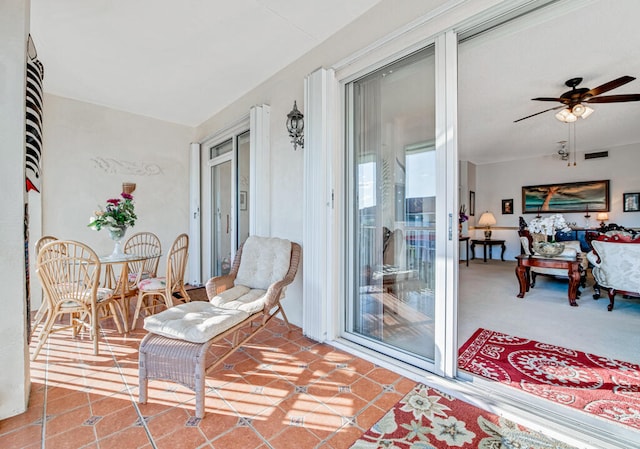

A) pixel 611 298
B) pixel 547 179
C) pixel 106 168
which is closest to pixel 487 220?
A: pixel 547 179

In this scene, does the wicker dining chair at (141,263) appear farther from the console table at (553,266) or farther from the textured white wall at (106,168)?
the console table at (553,266)

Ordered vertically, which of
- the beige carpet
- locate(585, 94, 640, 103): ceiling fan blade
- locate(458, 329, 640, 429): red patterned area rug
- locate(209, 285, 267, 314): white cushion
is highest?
locate(585, 94, 640, 103): ceiling fan blade

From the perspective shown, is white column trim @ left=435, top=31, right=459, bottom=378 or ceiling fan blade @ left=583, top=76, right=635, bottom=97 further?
ceiling fan blade @ left=583, top=76, right=635, bottom=97

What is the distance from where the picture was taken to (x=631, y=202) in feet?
19.8

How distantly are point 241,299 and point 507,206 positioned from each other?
25.4ft

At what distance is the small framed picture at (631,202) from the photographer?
5961 millimetres

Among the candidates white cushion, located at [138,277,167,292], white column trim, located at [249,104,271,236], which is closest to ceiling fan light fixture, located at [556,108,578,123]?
white column trim, located at [249,104,271,236]

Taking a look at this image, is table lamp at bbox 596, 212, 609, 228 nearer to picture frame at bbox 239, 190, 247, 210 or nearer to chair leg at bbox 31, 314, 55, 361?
picture frame at bbox 239, 190, 247, 210

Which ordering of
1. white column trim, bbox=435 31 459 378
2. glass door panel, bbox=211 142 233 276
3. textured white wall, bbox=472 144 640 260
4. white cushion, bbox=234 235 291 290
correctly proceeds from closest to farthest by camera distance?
white column trim, bbox=435 31 459 378, white cushion, bbox=234 235 291 290, glass door panel, bbox=211 142 233 276, textured white wall, bbox=472 144 640 260

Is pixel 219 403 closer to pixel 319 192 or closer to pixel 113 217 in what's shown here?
pixel 319 192

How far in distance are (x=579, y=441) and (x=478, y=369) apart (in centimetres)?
71

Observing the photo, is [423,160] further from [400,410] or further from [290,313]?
[290,313]

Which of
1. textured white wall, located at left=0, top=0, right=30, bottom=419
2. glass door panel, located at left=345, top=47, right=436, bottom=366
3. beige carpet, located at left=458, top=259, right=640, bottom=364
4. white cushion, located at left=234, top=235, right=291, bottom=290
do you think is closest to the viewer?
textured white wall, located at left=0, top=0, right=30, bottom=419

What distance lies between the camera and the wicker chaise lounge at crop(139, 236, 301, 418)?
1.68 metres
